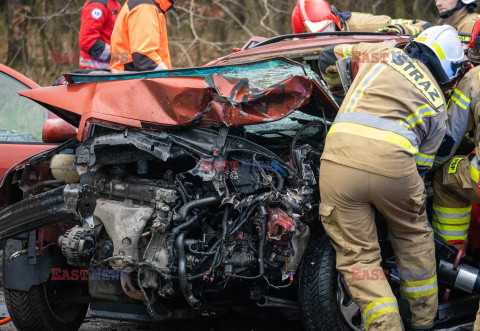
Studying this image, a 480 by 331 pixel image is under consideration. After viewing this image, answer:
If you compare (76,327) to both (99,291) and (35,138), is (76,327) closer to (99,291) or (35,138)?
(99,291)

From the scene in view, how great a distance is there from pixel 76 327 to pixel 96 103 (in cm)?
162

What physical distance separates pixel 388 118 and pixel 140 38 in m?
2.45

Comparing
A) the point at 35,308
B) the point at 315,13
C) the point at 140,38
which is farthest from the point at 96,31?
the point at 35,308

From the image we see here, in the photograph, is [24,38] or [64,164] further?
[24,38]

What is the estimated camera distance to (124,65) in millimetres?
5180

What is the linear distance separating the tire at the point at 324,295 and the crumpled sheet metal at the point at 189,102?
0.81 metres

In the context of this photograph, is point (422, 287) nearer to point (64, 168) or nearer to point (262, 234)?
point (262, 234)

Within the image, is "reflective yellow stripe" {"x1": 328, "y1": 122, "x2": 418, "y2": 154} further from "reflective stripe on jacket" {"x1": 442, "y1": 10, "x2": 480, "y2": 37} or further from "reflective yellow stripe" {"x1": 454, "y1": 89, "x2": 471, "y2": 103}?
"reflective stripe on jacket" {"x1": 442, "y1": 10, "x2": 480, "y2": 37}

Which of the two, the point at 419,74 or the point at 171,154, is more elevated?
the point at 419,74

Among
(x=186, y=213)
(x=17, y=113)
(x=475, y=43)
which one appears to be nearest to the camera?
(x=186, y=213)

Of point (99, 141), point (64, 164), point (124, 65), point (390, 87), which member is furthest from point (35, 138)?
point (390, 87)

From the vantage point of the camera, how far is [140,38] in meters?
5.02

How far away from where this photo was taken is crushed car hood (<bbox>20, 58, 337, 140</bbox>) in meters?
3.39

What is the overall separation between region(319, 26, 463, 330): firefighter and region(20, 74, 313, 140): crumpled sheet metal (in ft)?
1.03
